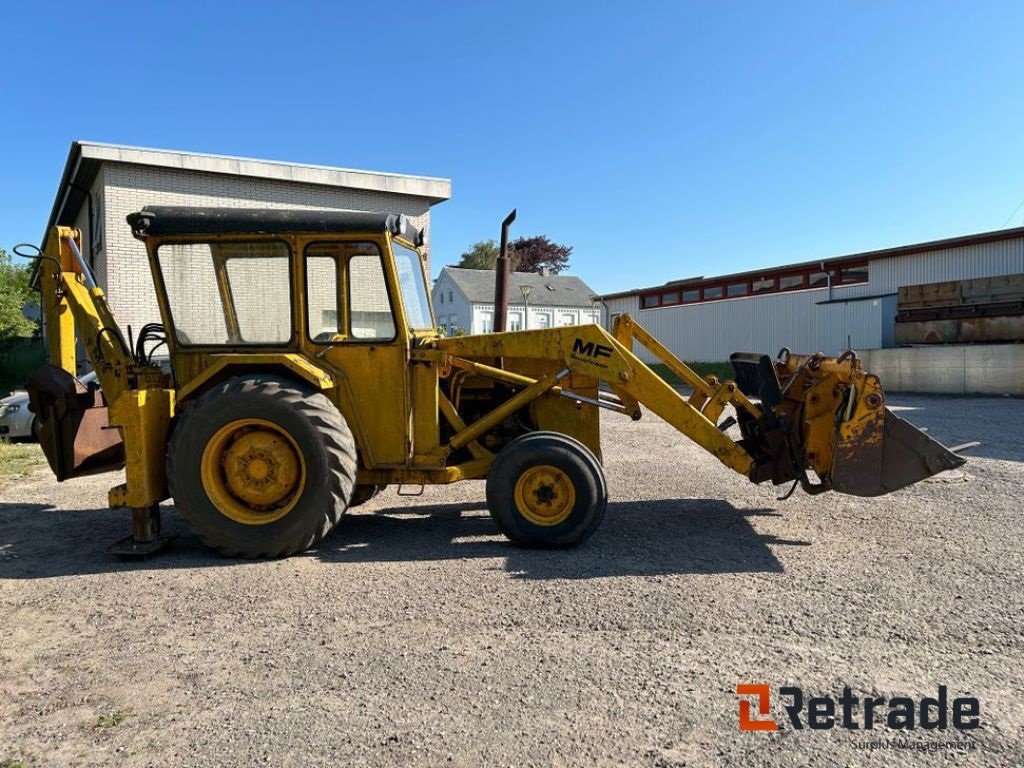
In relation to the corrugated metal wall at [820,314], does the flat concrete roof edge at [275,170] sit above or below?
above

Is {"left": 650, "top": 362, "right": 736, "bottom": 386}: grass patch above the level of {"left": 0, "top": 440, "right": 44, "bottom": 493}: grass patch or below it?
above

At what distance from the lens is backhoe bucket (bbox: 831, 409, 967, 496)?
16.9 feet

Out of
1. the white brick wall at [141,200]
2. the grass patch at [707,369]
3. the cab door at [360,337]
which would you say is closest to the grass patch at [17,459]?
the white brick wall at [141,200]

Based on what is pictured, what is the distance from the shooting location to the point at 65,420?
17.8 ft

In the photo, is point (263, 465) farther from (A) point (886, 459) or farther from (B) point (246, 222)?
(A) point (886, 459)

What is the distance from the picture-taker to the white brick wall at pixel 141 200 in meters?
14.7

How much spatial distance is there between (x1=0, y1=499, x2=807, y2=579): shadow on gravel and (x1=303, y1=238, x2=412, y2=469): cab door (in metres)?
0.96

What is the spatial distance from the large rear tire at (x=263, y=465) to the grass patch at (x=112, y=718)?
6.63 feet

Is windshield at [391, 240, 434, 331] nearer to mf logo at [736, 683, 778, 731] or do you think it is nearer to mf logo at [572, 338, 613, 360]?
mf logo at [572, 338, 613, 360]

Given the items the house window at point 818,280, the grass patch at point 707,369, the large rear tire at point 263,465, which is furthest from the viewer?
the house window at point 818,280

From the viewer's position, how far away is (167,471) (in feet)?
16.4

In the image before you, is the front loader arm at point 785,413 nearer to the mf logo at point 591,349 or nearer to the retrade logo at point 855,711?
the mf logo at point 591,349

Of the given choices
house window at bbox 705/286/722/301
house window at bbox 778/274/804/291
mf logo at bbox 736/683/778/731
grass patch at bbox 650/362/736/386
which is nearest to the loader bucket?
mf logo at bbox 736/683/778/731

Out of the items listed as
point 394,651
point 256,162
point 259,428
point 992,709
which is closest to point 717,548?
point 992,709
